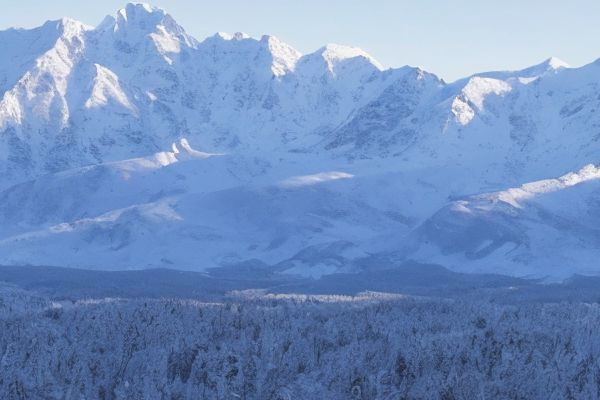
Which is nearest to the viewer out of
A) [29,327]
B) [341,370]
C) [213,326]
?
[341,370]

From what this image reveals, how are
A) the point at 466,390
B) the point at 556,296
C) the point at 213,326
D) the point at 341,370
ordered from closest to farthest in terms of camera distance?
the point at 466,390
the point at 341,370
the point at 213,326
the point at 556,296

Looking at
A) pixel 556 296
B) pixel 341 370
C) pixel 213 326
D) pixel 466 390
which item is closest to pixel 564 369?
pixel 466 390

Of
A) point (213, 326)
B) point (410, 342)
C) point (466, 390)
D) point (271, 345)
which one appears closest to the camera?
point (466, 390)

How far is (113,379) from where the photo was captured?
35.3 metres

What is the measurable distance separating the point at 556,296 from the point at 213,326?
148 meters

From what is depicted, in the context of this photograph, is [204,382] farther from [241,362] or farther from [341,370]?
[341,370]

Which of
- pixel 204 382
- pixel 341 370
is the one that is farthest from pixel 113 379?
pixel 341 370

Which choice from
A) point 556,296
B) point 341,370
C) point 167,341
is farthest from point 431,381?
point 556,296

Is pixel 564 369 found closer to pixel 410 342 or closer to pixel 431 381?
pixel 431 381

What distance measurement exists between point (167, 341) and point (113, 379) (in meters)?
10.5

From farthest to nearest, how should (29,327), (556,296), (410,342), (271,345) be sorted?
(556,296), (29,327), (410,342), (271,345)

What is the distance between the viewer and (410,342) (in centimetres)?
4378

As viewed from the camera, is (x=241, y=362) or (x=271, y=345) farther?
(x=271, y=345)

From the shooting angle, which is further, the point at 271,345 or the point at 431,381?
the point at 271,345
